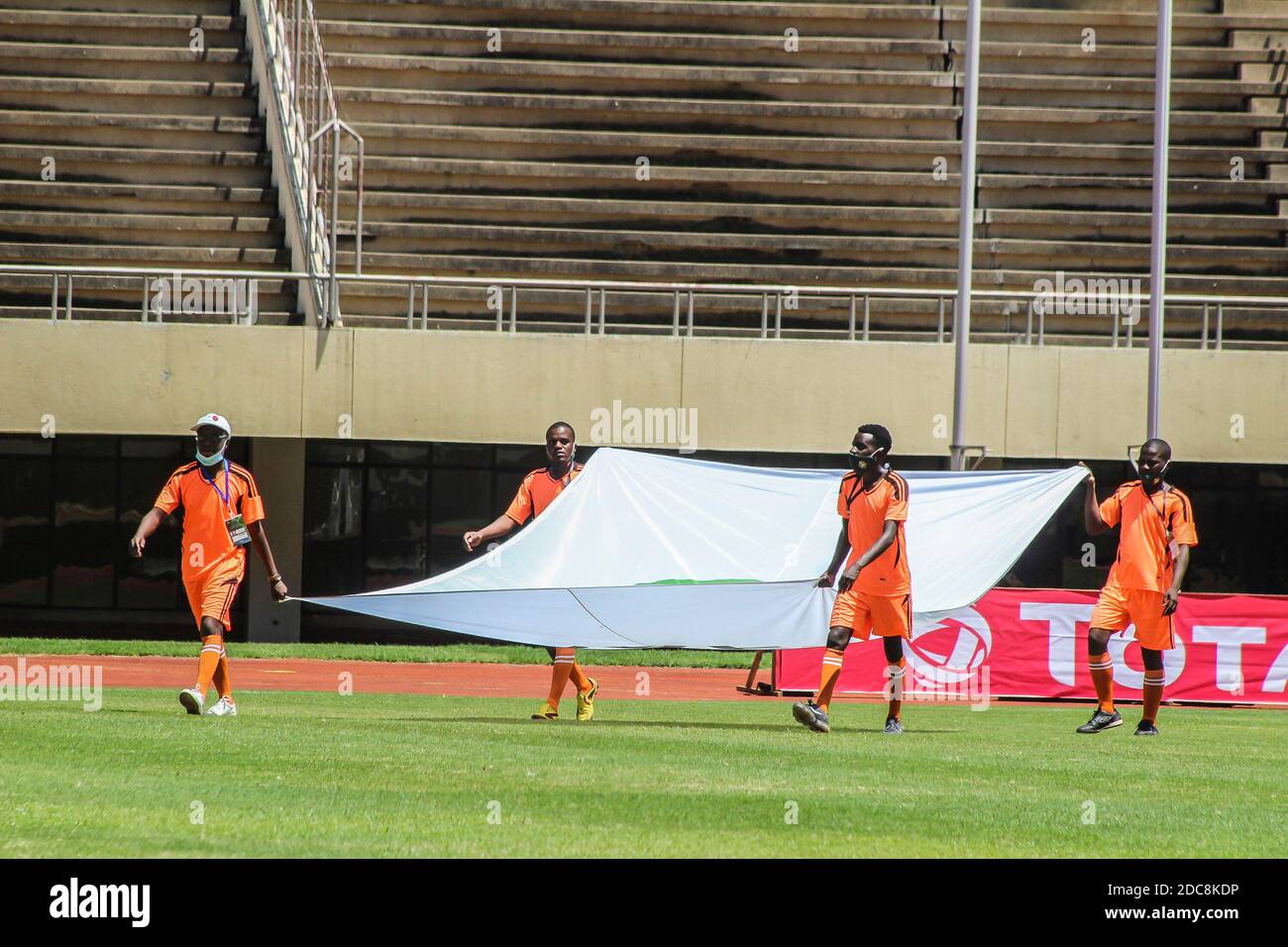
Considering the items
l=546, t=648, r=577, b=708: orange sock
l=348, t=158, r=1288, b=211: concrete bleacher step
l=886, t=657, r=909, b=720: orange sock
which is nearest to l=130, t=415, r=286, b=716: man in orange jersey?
l=546, t=648, r=577, b=708: orange sock

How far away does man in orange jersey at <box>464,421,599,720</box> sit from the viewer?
41.3 feet

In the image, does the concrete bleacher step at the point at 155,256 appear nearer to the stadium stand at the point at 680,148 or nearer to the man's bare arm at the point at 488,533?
the stadium stand at the point at 680,148

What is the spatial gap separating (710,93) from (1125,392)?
10.5 metres

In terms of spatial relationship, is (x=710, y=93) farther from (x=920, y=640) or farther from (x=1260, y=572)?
(x=920, y=640)

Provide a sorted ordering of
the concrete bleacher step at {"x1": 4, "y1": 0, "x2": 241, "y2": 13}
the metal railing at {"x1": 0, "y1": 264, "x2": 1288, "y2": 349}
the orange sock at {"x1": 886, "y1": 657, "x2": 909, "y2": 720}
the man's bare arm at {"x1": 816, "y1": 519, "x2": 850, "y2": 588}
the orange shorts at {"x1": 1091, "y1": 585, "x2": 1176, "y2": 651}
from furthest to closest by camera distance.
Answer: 1. the concrete bleacher step at {"x1": 4, "y1": 0, "x2": 241, "y2": 13}
2. the metal railing at {"x1": 0, "y1": 264, "x2": 1288, "y2": 349}
3. the orange shorts at {"x1": 1091, "y1": 585, "x2": 1176, "y2": 651}
4. the orange sock at {"x1": 886, "y1": 657, "x2": 909, "y2": 720}
5. the man's bare arm at {"x1": 816, "y1": 519, "x2": 850, "y2": 588}

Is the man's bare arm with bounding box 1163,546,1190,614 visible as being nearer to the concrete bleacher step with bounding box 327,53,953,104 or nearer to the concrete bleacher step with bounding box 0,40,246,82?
the concrete bleacher step with bounding box 327,53,953,104

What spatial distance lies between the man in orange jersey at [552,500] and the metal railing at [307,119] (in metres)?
12.6

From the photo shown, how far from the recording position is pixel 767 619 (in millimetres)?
13039

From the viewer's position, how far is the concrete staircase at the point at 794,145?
28078 mm

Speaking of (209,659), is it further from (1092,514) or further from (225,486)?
(1092,514)

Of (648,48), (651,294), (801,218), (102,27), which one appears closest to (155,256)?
(102,27)

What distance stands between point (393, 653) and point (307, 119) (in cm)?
957

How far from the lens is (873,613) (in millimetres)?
12391
